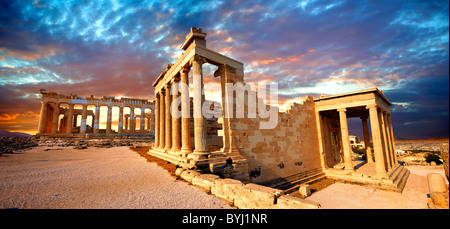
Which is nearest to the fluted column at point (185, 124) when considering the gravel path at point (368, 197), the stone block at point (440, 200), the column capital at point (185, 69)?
the column capital at point (185, 69)

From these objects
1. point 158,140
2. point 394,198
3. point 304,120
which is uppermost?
point 304,120

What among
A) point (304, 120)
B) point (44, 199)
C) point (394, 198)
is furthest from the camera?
point (304, 120)

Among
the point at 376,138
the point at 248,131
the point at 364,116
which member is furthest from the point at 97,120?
the point at 364,116

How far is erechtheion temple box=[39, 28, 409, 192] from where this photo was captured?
30.7ft

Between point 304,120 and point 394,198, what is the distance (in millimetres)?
7446

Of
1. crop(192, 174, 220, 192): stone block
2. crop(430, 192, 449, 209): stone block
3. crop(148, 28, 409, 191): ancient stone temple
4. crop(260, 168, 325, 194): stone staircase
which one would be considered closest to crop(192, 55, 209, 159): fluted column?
crop(148, 28, 409, 191): ancient stone temple

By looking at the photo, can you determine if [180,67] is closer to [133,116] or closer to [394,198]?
[394,198]

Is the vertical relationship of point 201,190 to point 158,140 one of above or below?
below

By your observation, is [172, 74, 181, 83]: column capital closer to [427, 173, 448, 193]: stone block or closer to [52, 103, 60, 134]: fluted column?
[427, 173, 448, 193]: stone block

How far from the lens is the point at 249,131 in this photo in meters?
10.9

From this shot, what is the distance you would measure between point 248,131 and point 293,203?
6655 millimetres
